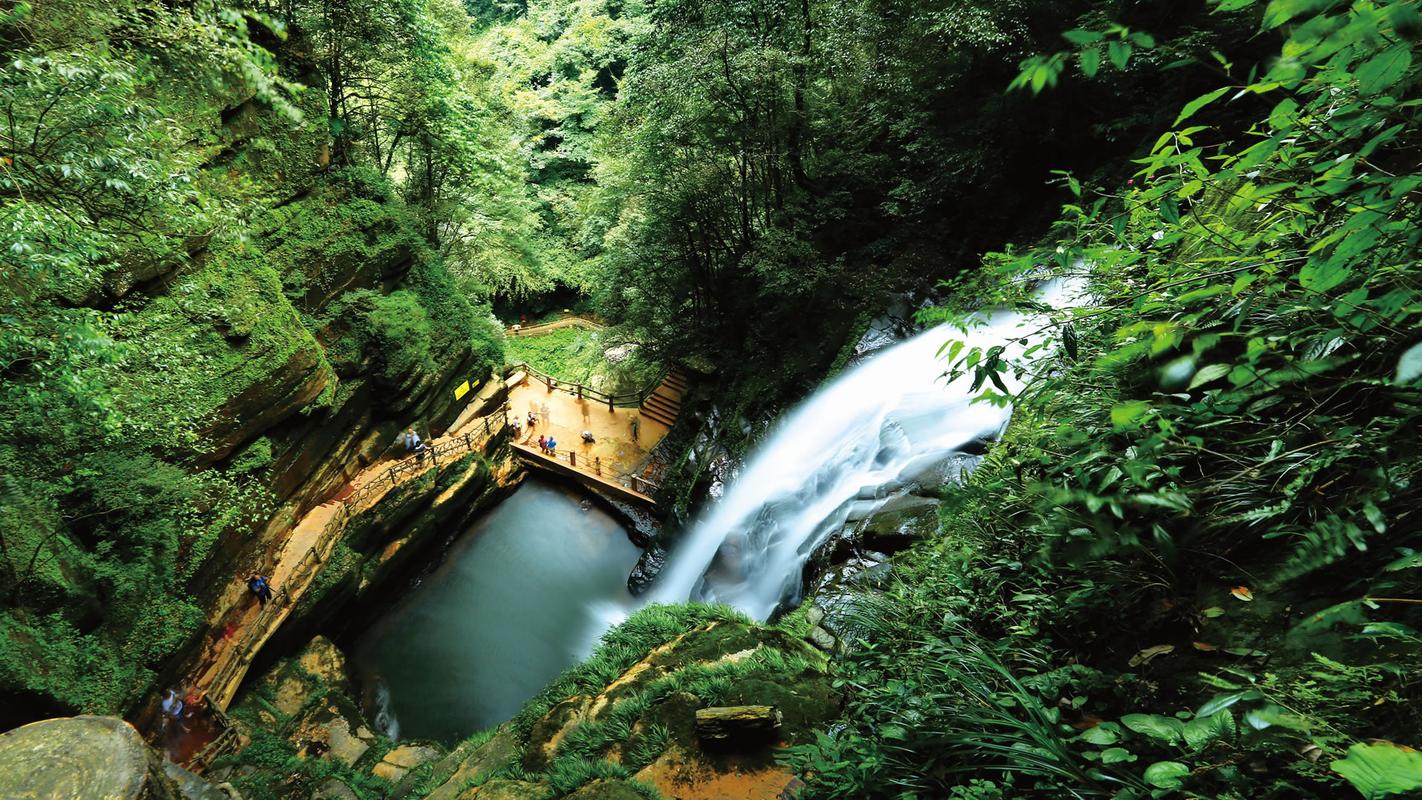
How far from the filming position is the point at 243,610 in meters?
8.90

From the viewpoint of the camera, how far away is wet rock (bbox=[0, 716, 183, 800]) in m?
3.39

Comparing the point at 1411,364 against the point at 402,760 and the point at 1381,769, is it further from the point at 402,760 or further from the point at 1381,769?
the point at 402,760

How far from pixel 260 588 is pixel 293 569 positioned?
0.58m

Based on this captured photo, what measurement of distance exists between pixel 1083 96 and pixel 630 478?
11980 millimetres

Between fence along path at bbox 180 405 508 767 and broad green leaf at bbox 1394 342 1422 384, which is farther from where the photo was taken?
fence along path at bbox 180 405 508 767

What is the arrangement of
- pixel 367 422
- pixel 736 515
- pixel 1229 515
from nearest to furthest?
pixel 1229 515 < pixel 736 515 < pixel 367 422

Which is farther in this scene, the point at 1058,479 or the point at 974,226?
the point at 974,226

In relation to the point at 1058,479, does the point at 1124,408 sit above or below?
above

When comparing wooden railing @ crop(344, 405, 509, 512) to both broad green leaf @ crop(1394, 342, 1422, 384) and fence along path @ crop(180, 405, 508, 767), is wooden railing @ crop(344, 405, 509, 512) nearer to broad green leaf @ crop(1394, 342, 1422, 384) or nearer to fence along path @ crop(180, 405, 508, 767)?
fence along path @ crop(180, 405, 508, 767)

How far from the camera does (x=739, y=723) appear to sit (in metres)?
3.78

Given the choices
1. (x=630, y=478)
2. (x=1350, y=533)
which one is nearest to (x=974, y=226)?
(x=630, y=478)

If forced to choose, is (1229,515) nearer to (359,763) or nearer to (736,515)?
(736,515)

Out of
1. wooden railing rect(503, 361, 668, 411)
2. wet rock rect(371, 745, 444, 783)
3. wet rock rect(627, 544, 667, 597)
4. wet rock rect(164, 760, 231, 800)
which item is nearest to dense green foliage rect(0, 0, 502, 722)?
wet rock rect(164, 760, 231, 800)

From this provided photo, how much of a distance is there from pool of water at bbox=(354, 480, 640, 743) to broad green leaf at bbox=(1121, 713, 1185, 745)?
1052 cm
